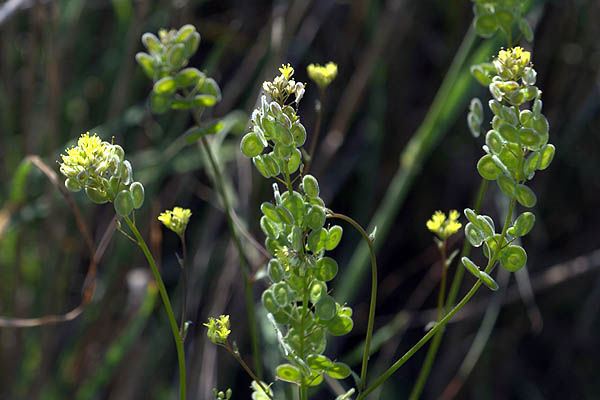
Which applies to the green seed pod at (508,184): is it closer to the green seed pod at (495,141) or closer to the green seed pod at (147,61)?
the green seed pod at (495,141)

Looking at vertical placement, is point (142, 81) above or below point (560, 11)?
below

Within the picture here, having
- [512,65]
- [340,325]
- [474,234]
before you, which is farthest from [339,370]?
[512,65]

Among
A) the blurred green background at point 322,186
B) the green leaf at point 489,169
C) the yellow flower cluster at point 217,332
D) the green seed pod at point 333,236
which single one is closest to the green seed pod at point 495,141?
the green leaf at point 489,169

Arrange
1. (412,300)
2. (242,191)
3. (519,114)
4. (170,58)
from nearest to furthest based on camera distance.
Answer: (519,114) < (170,58) < (242,191) < (412,300)

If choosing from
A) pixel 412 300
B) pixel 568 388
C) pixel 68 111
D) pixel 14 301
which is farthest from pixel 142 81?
pixel 568 388

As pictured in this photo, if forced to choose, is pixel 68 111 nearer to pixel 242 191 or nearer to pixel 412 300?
pixel 242 191
